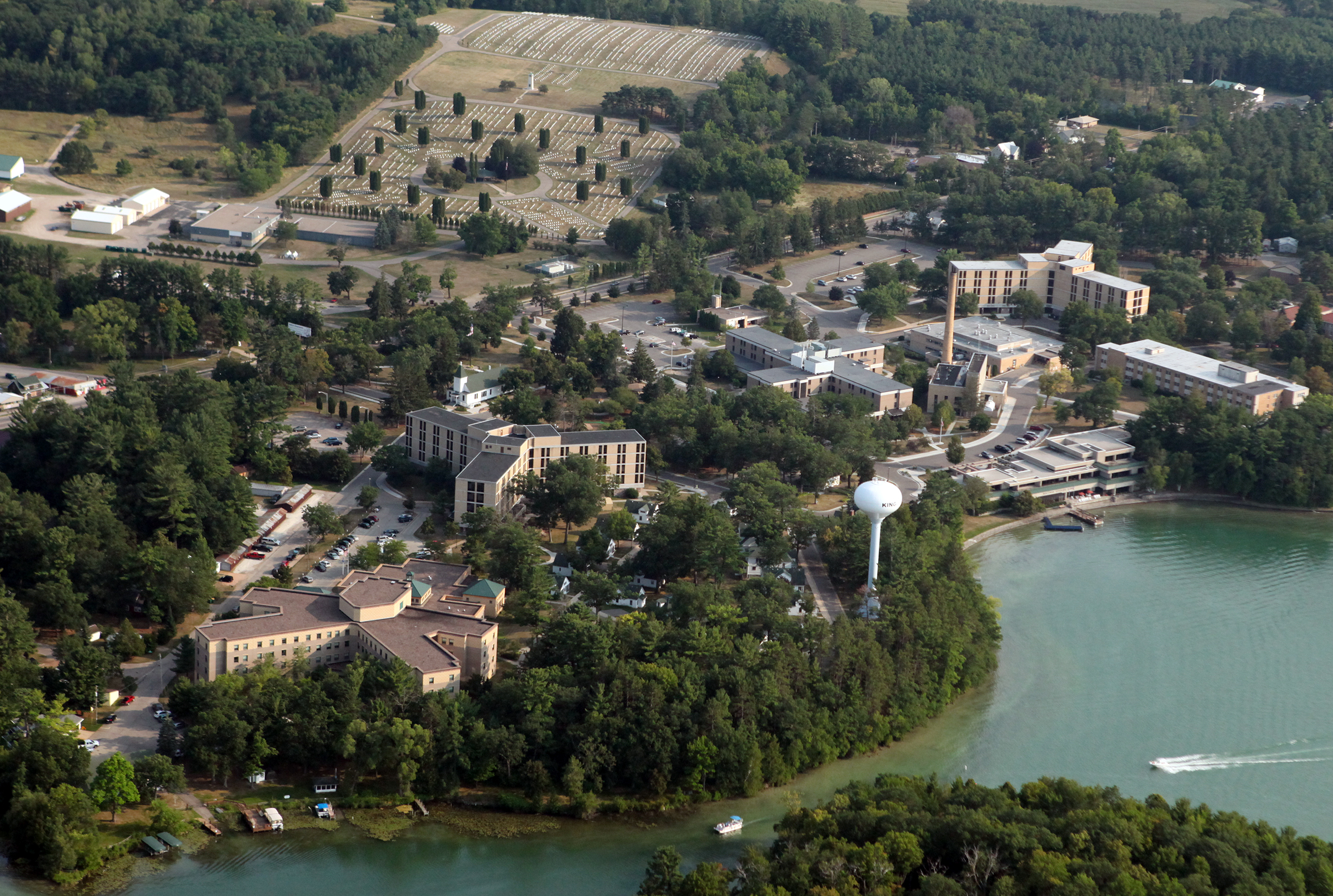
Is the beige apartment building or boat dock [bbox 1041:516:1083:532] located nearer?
boat dock [bbox 1041:516:1083:532]

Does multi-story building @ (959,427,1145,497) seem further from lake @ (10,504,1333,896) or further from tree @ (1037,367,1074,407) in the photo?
tree @ (1037,367,1074,407)

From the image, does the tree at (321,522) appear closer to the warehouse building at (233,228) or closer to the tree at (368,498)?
the tree at (368,498)

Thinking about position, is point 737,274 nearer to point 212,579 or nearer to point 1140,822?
point 212,579

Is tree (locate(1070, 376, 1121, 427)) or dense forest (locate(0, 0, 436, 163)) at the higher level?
dense forest (locate(0, 0, 436, 163))

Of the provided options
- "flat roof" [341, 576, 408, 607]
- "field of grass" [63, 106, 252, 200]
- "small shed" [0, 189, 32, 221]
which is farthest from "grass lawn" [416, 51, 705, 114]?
"flat roof" [341, 576, 408, 607]

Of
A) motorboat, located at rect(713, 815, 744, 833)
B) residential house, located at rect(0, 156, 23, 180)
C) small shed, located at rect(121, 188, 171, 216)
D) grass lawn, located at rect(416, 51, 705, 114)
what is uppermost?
grass lawn, located at rect(416, 51, 705, 114)

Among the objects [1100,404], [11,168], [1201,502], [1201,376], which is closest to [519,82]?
[11,168]

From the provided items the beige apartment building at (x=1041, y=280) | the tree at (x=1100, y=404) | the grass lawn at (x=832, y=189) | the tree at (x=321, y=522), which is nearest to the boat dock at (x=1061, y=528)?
the tree at (x=1100, y=404)
